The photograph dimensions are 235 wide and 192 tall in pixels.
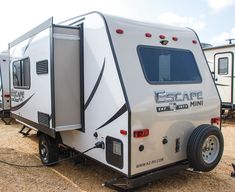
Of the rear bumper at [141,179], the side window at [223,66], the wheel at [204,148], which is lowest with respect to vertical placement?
the rear bumper at [141,179]

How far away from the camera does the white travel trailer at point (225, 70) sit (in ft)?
33.1

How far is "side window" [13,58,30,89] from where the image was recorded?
5.74m

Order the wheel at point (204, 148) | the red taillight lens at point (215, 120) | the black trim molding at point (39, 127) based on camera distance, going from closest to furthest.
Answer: the wheel at point (204, 148) < the black trim molding at point (39, 127) < the red taillight lens at point (215, 120)

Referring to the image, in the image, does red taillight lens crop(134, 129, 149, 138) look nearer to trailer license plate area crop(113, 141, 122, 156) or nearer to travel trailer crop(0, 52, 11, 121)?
trailer license plate area crop(113, 141, 122, 156)

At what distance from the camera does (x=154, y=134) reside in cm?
385

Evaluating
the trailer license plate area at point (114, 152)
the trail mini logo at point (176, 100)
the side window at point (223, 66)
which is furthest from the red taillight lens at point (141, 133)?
the side window at point (223, 66)

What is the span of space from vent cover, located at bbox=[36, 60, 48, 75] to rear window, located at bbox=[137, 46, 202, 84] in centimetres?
159

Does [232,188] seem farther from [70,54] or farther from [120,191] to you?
[70,54]

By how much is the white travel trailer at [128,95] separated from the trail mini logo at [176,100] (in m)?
0.01

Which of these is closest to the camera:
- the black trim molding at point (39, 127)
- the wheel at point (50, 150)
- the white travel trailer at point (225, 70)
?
the black trim molding at point (39, 127)

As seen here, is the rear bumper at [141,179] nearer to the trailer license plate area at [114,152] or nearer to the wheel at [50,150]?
the trailer license plate area at [114,152]

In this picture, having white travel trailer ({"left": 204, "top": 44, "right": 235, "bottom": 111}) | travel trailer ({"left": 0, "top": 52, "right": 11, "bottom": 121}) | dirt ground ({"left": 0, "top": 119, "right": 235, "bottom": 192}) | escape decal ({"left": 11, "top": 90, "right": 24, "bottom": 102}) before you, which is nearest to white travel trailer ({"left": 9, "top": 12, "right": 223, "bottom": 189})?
dirt ground ({"left": 0, "top": 119, "right": 235, "bottom": 192})

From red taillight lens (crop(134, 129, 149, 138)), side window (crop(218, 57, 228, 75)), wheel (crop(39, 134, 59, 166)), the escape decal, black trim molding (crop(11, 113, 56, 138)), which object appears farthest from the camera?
side window (crop(218, 57, 228, 75))

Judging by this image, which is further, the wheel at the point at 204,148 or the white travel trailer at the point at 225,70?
the white travel trailer at the point at 225,70
